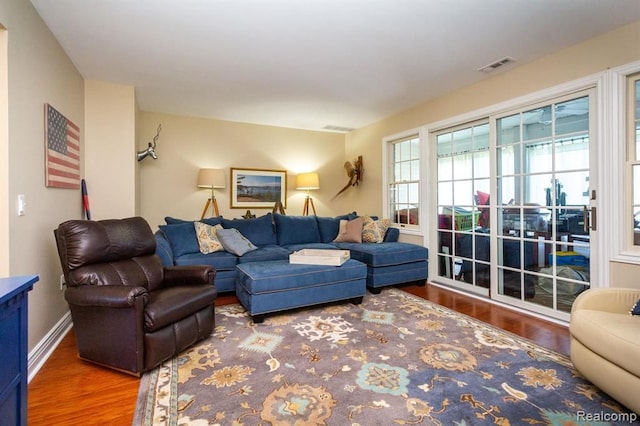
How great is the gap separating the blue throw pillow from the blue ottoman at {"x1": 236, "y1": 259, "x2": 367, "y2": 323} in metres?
0.96

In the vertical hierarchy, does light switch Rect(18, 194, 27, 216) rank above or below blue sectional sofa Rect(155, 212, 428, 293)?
above

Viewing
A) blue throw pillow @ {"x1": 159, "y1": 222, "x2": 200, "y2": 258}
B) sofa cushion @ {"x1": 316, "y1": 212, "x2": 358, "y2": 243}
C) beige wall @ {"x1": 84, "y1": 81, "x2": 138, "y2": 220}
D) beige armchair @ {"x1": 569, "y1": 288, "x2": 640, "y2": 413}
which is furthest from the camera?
sofa cushion @ {"x1": 316, "y1": 212, "x2": 358, "y2": 243}

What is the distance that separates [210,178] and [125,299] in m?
3.00

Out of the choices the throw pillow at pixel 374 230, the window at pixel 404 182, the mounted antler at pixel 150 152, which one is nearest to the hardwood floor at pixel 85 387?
the throw pillow at pixel 374 230

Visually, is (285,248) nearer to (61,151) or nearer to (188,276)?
(188,276)

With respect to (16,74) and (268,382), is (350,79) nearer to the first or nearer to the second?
(16,74)

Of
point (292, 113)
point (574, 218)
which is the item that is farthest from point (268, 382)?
point (292, 113)

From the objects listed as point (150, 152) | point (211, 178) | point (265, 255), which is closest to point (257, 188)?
point (211, 178)

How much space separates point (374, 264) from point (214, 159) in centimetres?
304

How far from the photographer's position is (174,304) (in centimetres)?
214

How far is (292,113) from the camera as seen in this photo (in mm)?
4711

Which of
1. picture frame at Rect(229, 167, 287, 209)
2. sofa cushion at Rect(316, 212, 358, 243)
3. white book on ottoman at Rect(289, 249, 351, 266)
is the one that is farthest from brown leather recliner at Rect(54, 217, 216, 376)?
picture frame at Rect(229, 167, 287, 209)

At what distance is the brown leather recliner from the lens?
1962 millimetres

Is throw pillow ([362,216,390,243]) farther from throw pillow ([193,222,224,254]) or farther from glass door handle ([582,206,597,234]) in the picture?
glass door handle ([582,206,597,234])
